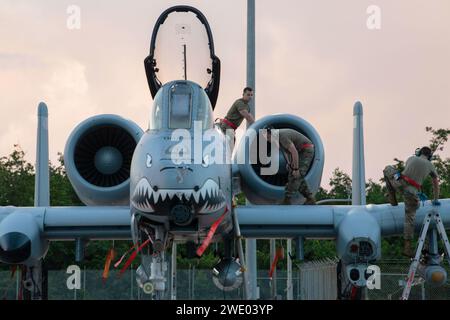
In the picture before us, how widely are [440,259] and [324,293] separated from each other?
585cm

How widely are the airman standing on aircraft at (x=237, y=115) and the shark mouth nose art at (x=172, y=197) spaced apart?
130 inches

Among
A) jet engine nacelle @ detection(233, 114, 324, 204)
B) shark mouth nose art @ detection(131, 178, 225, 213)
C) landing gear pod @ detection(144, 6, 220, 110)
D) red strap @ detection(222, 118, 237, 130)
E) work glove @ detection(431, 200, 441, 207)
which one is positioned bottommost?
shark mouth nose art @ detection(131, 178, 225, 213)

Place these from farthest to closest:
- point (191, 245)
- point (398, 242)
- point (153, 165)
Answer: point (398, 242), point (191, 245), point (153, 165)

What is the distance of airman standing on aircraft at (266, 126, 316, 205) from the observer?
14.7m

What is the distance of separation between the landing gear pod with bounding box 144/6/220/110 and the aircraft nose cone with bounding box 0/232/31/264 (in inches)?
125

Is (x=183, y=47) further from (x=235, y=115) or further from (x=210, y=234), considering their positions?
(x=210, y=234)

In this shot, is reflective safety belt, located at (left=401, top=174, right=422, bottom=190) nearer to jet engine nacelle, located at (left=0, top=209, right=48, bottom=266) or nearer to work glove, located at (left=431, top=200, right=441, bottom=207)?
work glove, located at (left=431, top=200, right=441, bottom=207)

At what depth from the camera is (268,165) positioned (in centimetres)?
1531

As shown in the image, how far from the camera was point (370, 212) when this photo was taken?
594 inches

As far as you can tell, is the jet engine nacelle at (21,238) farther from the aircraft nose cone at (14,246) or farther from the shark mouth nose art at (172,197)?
the shark mouth nose art at (172,197)

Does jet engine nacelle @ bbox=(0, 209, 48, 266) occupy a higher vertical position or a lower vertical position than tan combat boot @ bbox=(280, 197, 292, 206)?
lower

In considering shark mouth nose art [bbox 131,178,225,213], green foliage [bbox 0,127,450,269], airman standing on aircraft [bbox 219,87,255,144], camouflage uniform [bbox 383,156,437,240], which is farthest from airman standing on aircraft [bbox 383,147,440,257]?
green foliage [bbox 0,127,450,269]
